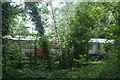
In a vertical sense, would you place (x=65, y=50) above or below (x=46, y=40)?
below

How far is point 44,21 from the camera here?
5844 millimetres

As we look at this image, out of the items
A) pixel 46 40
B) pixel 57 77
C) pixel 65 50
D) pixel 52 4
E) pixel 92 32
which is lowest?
pixel 57 77

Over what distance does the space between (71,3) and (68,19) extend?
0.62m

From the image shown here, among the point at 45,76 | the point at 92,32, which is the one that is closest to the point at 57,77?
the point at 45,76

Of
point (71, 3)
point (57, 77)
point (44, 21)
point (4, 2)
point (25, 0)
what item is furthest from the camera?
point (44, 21)

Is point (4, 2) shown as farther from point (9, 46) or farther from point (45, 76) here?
point (45, 76)

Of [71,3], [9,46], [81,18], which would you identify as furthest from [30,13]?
[9,46]

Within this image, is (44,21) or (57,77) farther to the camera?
(44,21)

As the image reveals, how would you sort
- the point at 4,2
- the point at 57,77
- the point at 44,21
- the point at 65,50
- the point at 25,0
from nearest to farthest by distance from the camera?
the point at 4,2 < the point at 57,77 < the point at 25,0 < the point at 65,50 < the point at 44,21

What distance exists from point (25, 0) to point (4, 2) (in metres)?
1.38

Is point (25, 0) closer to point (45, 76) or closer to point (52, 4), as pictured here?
point (52, 4)

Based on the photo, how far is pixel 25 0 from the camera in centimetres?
438

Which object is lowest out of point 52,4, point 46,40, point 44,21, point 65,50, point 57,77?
point 57,77

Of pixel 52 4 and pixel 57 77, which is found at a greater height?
pixel 52 4
